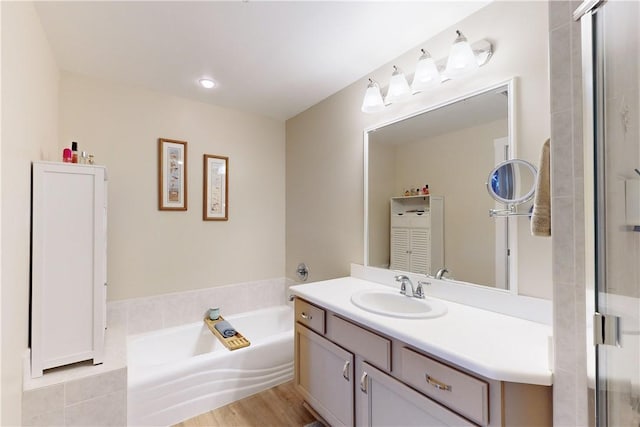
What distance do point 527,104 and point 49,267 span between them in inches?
101

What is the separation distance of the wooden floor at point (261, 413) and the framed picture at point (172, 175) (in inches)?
64.2

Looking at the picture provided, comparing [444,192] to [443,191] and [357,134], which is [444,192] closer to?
[443,191]

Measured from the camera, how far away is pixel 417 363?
112cm

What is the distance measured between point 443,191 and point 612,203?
0.91 m

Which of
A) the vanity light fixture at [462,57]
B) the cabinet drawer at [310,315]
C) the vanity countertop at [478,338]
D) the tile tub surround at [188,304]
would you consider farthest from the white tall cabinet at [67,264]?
the vanity light fixture at [462,57]

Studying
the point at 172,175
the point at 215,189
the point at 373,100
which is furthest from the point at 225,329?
the point at 373,100

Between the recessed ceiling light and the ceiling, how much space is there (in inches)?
2.0

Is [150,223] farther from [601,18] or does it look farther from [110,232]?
[601,18]

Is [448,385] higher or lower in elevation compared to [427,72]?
lower

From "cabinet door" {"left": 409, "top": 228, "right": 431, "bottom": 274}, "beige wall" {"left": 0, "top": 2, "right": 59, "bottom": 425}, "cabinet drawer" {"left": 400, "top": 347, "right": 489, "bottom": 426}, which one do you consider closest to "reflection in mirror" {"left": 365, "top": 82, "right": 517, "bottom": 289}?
"cabinet door" {"left": 409, "top": 228, "right": 431, "bottom": 274}

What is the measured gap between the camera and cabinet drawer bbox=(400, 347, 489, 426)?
0.93 m

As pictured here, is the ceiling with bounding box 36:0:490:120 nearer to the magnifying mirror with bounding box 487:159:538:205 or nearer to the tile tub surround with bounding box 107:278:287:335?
the magnifying mirror with bounding box 487:159:538:205

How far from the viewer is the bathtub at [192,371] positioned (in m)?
1.78

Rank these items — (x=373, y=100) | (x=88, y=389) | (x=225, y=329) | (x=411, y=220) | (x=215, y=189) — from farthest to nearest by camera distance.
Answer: (x=215, y=189)
(x=225, y=329)
(x=373, y=100)
(x=411, y=220)
(x=88, y=389)
